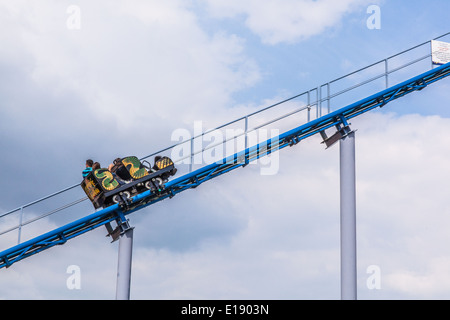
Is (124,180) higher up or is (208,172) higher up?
(208,172)

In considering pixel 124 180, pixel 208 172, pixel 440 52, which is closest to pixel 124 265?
pixel 124 180

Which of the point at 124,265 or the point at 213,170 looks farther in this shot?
the point at 213,170

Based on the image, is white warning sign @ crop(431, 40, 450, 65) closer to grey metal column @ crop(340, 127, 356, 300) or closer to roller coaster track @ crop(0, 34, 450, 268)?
roller coaster track @ crop(0, 34, 450, 268)

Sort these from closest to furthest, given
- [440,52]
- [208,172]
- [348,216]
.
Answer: [348,216] < [208,172] < [440,52]

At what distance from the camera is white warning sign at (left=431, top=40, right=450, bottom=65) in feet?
57.8

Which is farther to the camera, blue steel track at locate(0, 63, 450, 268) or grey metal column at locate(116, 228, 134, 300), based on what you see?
blue steel track at locate(0, 63, 450, 268)

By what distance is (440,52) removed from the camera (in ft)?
58.1

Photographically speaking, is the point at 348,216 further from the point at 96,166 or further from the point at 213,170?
the point at 96,166

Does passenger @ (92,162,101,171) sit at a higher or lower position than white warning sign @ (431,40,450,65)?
lower

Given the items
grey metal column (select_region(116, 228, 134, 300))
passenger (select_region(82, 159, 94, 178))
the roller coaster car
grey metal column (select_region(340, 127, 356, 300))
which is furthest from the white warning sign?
passenger (select_region(82, 159, 94, 178))

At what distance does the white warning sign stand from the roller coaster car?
22.1 ft

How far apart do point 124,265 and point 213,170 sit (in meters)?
2.72
